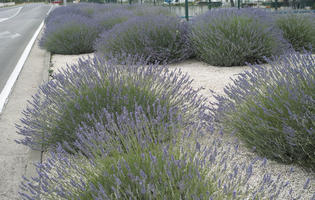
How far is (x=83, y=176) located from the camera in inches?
95.6

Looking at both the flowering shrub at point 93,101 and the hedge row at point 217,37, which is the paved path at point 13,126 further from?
the hedge row at point 217,37

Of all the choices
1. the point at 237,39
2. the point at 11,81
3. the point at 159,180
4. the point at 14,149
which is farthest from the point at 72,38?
the point at 159,180

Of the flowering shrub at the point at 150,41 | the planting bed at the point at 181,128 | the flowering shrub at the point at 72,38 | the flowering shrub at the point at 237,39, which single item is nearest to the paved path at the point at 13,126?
the planting bed at the point at 181,128

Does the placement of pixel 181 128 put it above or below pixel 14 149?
above

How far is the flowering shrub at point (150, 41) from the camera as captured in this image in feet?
26.0

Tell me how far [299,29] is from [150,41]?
3311 millimetres

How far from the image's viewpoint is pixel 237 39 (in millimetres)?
7238

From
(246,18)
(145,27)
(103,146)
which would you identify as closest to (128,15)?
(145,27)

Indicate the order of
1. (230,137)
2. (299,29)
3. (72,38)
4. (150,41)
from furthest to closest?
(72,38), (299,29), (150,41), (230,137)

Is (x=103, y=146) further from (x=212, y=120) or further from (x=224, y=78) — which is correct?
(x=224, y=78)

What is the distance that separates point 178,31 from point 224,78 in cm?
222

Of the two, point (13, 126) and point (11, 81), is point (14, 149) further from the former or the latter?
point (11, 81)

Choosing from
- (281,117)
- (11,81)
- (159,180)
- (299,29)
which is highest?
(299,29)

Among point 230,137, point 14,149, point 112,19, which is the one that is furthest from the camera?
point 112,19
